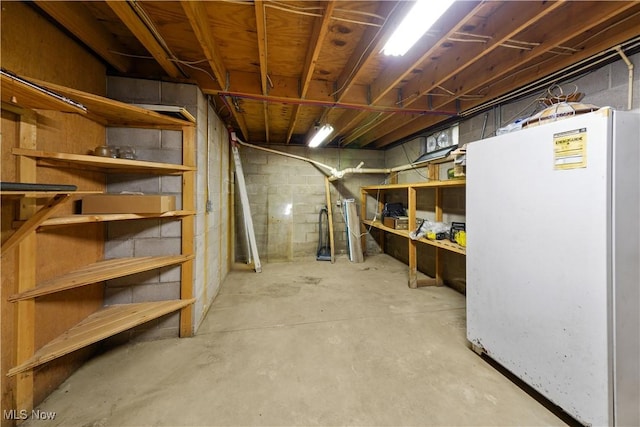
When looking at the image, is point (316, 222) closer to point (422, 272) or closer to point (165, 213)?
point (422, 272)

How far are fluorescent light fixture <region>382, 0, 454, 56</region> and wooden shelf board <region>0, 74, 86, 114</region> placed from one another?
175cm

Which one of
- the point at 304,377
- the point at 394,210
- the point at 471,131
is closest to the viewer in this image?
the point at 304,377

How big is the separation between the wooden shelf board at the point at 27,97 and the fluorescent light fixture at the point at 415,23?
1.75 metres

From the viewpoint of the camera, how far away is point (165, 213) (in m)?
1.73

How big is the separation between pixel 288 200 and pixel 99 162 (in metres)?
3.10

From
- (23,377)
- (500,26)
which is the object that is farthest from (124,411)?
(500,26)

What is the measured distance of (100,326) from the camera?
156 cm

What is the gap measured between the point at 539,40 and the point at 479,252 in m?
1.50

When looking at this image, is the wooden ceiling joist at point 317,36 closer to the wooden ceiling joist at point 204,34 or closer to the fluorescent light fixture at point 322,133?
the wooden ceiling joist at point 204,34

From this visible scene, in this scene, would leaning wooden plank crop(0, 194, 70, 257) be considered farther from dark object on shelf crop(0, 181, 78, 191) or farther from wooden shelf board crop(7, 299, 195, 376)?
wooden shelf board crop(7, 299, 195, 376)

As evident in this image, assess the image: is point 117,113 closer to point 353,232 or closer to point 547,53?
point 547,53

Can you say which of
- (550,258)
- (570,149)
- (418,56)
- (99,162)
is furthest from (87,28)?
(550,258)

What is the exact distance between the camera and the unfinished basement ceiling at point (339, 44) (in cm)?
133

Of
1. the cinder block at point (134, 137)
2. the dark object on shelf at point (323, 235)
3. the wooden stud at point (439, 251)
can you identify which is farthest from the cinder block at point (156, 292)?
the wooden stud at point (439, 251)
